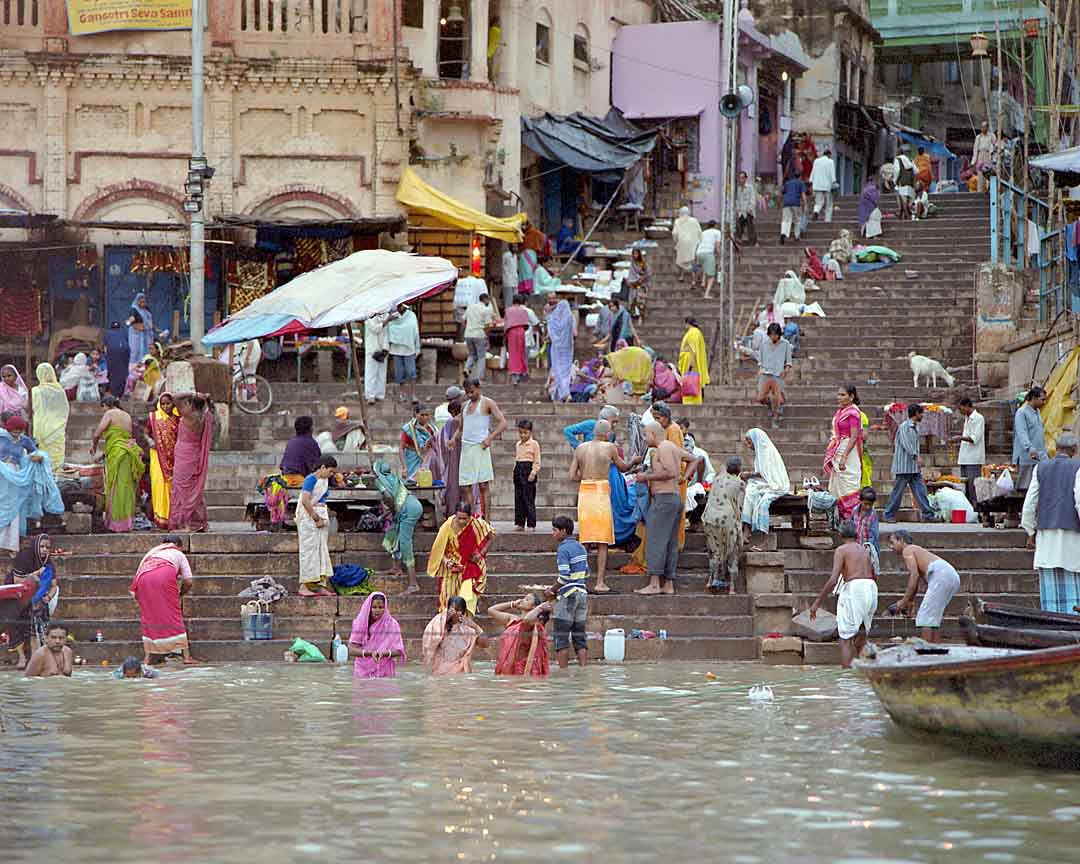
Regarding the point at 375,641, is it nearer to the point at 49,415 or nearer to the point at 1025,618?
the point at 1025,618

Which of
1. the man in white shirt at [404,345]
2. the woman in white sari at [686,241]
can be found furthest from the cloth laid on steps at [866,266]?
the man in white shirt at [404,345]

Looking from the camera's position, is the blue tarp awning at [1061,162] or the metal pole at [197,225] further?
the metal pole at [197,225]

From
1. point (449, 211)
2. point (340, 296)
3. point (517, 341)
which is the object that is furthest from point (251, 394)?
point (449, 211)

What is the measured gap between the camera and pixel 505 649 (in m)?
15.0

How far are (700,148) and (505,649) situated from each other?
23.3m

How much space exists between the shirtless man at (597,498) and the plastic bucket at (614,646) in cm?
84

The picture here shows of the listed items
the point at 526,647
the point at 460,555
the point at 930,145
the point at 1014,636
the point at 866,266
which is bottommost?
the point at 526,647

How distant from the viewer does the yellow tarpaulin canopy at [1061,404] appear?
20453mm

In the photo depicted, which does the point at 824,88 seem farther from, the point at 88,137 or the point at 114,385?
the point at 114,385

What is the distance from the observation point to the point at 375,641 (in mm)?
15141

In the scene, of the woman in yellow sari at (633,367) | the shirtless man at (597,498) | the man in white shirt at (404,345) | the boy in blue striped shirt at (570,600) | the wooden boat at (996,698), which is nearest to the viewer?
the wooden boat at (996,698)

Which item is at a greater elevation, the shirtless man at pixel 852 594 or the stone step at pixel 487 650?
the shirtless man at pixel 852 594

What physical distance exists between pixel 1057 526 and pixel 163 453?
819 cm

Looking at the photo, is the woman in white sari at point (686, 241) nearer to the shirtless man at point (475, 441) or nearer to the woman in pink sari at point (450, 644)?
the shirtless man at point (475, 441)
